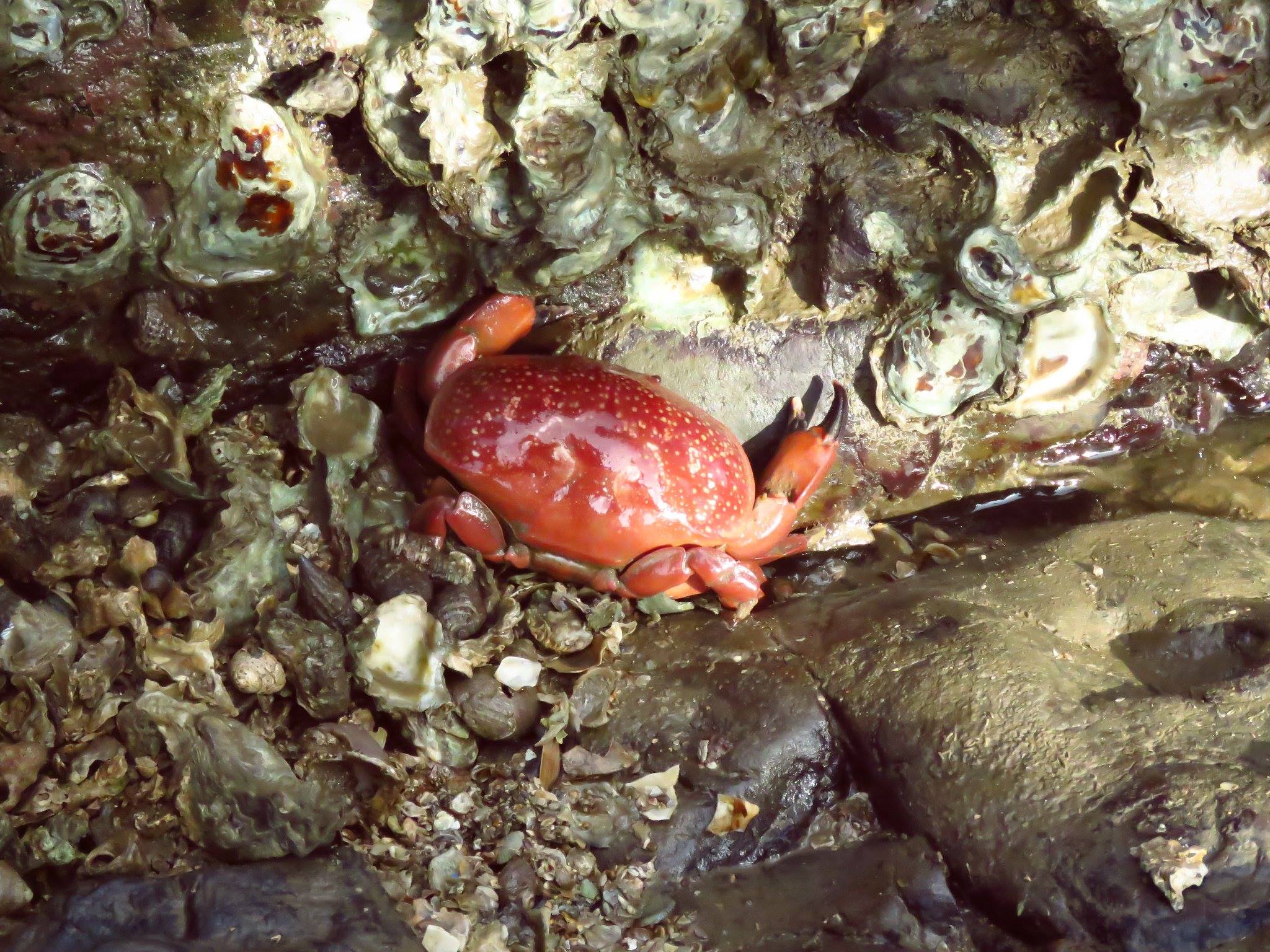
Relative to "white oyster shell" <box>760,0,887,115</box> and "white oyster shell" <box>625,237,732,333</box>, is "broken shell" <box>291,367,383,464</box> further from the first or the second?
"white oyster shell" <box>760,0,887,115</box>

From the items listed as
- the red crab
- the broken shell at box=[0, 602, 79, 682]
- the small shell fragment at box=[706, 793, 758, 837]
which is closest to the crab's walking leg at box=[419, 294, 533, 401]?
the red crab

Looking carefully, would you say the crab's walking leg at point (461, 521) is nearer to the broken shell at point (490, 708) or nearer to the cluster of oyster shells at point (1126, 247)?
the broken shell at point (490, 708)

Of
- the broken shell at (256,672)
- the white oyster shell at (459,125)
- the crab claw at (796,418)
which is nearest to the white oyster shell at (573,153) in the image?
the white oyster shell at (459,125)

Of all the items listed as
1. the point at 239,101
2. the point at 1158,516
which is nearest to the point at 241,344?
the point at 239,101

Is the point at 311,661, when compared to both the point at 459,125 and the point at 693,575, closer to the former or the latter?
the point at 693,575

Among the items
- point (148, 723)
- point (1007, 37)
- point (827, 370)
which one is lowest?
point (148, 723)

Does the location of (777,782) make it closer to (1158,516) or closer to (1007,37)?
(1158,516)

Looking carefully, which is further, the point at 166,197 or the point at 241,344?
the point at 241,344
